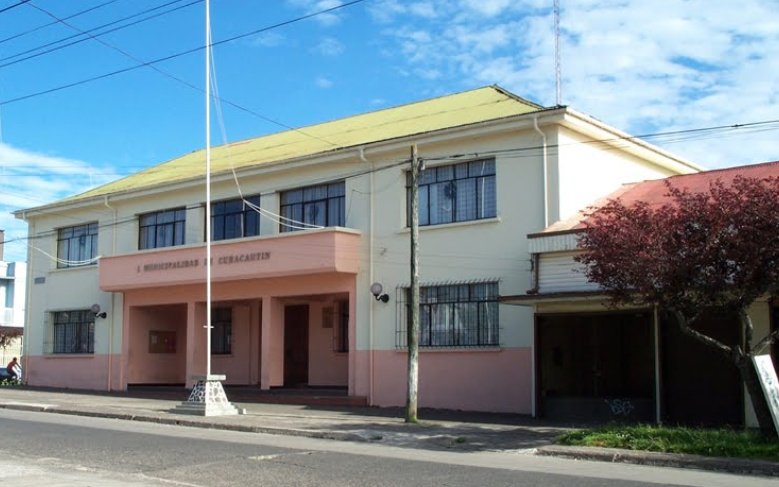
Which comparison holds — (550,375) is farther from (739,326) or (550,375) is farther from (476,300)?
(739,326)

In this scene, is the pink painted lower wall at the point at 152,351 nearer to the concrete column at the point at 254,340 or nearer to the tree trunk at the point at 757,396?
the concrete column at the point at 254,340

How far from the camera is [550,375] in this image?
67.9ft

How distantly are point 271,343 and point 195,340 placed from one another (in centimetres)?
338

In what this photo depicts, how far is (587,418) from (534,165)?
19.6 feet

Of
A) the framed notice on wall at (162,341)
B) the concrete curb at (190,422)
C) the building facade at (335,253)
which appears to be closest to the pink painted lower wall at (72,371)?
the building facade at (335,253)

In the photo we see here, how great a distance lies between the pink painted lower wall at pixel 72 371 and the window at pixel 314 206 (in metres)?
9.19

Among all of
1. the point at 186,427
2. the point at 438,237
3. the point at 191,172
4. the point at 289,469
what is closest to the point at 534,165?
the point at 438,237

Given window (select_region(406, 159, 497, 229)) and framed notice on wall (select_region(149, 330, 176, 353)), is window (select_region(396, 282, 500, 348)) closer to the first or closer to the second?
window (select_region(406, 159, 497, 229))

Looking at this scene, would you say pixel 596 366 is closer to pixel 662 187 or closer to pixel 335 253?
pixel 662 187

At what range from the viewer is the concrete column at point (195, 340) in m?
28.5

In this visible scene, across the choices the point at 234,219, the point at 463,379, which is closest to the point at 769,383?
the point at 463,379

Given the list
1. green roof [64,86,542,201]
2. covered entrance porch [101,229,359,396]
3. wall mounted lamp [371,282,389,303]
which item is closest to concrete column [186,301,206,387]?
covered entrance porch [101,229,359,396]

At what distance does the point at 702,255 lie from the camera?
44.9ft

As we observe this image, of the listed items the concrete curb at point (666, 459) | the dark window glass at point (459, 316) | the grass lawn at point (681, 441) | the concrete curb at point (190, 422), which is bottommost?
the concrete curb at point (190, 422)
